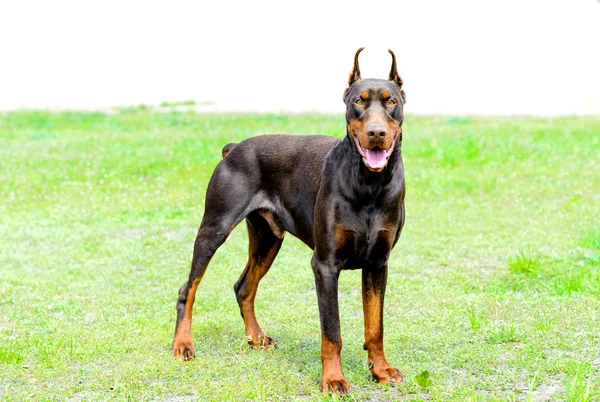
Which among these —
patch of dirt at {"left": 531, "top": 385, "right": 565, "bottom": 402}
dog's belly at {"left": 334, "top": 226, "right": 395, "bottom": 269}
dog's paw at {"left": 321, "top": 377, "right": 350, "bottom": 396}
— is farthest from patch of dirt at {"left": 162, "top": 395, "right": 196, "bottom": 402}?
patch of dirt at {"left": 531, "top": 385, "right": 565, "bottom": 402}

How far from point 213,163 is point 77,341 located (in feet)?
29.2

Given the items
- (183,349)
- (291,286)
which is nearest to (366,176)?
(183,349)

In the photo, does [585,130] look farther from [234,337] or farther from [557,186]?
[234,337]

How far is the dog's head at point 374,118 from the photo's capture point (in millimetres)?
4926

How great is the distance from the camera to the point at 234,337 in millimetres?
6707

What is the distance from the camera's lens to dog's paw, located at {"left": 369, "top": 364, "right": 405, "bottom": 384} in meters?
5.54

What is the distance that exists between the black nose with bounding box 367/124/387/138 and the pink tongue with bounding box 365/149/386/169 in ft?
0.58

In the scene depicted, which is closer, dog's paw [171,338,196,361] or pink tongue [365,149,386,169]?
pink tongue [365,149,386,169]

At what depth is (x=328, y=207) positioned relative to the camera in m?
5.41

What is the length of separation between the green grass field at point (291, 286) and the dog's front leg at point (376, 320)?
5.2 inches

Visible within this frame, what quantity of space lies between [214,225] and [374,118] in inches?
71.9

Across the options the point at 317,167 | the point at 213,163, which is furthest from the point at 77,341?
the point at 213,163

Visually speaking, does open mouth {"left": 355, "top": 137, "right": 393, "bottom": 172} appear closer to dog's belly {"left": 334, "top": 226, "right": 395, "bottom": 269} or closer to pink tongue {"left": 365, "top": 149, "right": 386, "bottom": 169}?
pink tongue {"left": 365, "top": 149, "right": 386, "bottom": 169}

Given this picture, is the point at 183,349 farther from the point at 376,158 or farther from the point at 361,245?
the point at 376,158
